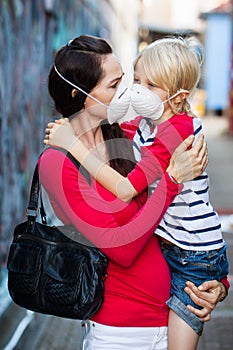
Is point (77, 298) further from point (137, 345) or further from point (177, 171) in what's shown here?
point (177, 171)

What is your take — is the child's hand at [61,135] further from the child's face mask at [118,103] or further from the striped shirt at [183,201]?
the striped shirt at [183,201]

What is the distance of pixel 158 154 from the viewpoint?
255cm

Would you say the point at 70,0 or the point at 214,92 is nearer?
the point at 70,0

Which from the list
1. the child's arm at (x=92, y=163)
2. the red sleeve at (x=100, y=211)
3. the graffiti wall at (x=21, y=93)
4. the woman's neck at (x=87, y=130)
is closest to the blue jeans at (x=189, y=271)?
the red sleeve at (x=100, y=211)

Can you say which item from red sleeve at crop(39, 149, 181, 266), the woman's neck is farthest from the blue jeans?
the woman's neck

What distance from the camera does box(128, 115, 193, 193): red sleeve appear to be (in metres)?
2.53

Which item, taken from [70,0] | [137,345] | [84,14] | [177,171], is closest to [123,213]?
[177,171]

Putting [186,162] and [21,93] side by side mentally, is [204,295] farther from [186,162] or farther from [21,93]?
[21,93]

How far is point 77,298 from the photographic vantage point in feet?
8.05

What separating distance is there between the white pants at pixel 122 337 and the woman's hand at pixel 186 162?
0.54 meters

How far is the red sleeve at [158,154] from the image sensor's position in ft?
8.29

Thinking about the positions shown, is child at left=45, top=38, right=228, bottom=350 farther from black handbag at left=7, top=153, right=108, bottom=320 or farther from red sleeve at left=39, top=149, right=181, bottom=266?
black handbag at left=7, top=153, right=108, bottom=320

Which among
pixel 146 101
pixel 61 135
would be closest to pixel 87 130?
pixel 61 135

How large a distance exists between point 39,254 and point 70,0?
6639mm
